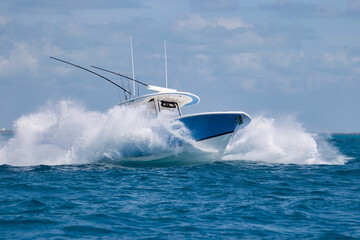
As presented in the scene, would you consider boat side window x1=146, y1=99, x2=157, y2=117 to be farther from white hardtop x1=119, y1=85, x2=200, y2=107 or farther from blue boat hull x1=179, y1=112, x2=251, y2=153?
blue boat hull x1=179, y1=112, x2=251, y2=153

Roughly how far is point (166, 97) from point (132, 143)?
2.66 metres

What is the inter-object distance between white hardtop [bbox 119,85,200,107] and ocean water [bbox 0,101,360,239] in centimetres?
86

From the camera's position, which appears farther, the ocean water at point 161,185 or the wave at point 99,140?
the wave at point 99,140

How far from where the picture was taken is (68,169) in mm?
18641

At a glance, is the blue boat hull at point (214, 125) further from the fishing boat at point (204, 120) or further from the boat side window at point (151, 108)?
the boat side window at point (151, 108)

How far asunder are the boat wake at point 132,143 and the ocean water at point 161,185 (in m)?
0.05

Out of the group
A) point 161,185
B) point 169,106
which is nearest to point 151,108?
point 169,106

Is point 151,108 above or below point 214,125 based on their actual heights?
above

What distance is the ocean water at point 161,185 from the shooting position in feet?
30.5

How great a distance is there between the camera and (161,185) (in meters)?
14.3

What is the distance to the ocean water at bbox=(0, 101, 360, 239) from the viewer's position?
930 cm

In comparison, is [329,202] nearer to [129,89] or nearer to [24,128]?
[129,89]

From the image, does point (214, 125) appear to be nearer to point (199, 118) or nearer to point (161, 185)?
point (199, 118)

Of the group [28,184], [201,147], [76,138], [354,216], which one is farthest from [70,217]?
[76,138]
